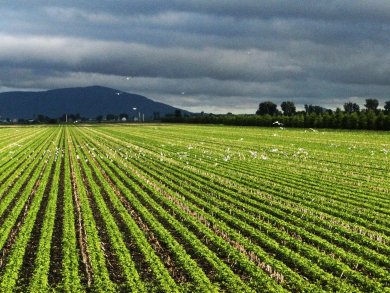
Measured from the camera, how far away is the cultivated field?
1350cm

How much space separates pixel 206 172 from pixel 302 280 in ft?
75.6

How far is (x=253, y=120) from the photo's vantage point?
16088 cm

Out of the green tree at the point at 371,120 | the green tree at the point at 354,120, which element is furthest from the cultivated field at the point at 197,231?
Result: the green tree at the point at 354,120

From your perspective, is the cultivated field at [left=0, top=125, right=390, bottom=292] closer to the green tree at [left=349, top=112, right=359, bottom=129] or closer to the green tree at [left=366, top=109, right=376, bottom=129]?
the green tree at [left=366, top=109, right=376, bottom=129]

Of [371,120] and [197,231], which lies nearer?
[197,231]

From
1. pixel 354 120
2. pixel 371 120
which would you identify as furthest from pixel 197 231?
pixel 354 120

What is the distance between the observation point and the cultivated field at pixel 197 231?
44.3 ft

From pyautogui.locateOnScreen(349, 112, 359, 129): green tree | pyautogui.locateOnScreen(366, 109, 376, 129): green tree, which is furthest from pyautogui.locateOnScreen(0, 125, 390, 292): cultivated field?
pyautogui.locateOnScreen(349, 112, 359, 129): green tree

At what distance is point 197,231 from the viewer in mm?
18641

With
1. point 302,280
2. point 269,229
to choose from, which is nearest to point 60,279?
point 302,280

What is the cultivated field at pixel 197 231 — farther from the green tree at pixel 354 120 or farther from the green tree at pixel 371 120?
the green tree at pixel 354 120

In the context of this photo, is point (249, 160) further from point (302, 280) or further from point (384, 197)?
point (302, 280)

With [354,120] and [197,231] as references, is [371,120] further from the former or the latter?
[197,231]

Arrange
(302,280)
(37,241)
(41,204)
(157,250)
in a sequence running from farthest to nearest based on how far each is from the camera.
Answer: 1. (41,204)
2. (37,241)
3. (157,250)
4. (302,280)
